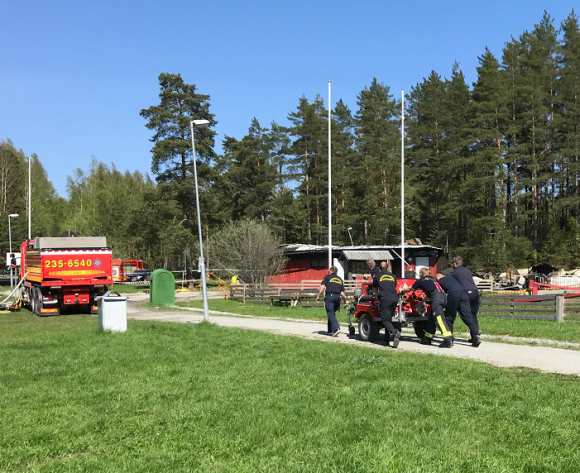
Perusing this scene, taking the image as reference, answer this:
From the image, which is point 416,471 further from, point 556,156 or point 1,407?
point 556,156

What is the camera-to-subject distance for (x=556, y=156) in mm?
49719

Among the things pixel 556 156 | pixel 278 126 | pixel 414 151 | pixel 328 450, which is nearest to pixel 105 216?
pixel 278 126

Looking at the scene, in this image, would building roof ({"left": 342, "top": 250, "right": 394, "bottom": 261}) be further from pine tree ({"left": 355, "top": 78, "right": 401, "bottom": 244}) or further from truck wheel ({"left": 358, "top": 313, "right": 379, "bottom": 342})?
truck wheel ({"left": 358, "top": 313, "right": 379, "bottom": 342})

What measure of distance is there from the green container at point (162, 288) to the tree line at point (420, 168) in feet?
59.8

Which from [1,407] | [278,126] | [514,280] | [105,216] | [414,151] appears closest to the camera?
[1,407]

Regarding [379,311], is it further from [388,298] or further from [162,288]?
[162,288]

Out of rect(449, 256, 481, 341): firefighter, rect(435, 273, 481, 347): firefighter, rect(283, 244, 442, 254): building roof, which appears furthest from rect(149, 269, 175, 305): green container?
rect(449, 256, 481, 341): firefighter

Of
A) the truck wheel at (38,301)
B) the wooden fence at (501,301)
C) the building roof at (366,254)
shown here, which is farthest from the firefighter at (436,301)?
the building roof at (366,254)

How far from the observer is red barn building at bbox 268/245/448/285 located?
146ft

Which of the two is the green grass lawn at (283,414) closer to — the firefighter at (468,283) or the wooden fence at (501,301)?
the firefighter at (468,283)

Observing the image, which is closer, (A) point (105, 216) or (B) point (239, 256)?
(B) point (239, 256)

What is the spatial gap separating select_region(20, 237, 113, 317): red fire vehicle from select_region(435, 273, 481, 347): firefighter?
48.6 ft

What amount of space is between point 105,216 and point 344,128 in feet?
129

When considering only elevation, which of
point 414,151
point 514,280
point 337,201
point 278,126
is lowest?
point 514,280
